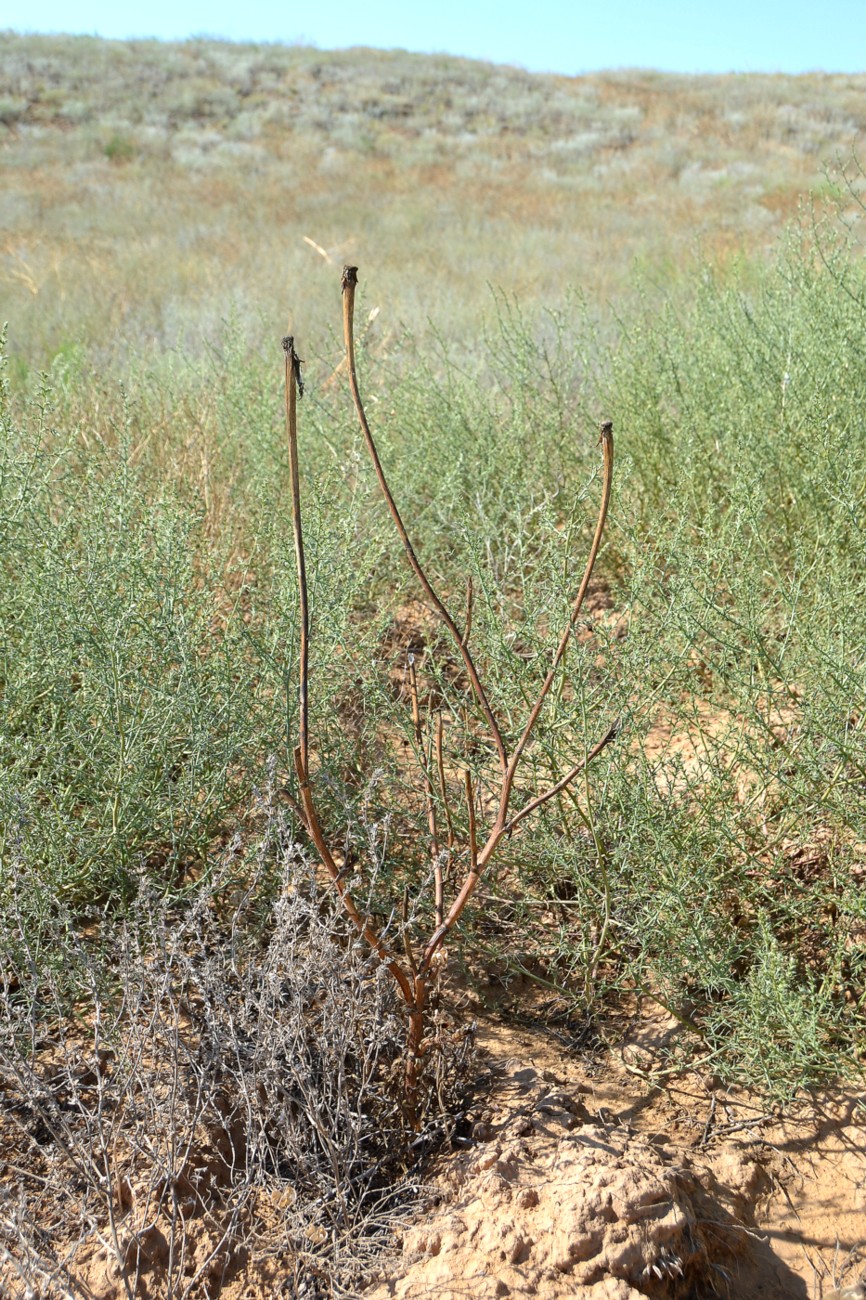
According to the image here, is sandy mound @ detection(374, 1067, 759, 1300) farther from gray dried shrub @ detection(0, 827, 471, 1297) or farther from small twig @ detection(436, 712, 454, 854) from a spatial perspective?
small twig @ detection(436, 712, 454, 854)

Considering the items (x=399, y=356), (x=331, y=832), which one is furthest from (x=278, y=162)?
(x=331, y=832)

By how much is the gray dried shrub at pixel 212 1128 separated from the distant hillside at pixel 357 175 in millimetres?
4691

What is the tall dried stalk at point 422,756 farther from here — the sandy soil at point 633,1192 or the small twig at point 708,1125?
the small twig at point 708,1125

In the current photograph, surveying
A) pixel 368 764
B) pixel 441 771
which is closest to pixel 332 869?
pixel 441 771

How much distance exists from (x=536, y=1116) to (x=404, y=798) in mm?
966

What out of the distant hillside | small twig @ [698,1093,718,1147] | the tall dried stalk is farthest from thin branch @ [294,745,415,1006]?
the distant hillside

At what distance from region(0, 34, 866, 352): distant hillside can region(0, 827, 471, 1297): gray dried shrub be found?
4691 mm

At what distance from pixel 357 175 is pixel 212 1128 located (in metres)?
18.3

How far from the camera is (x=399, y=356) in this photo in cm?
468

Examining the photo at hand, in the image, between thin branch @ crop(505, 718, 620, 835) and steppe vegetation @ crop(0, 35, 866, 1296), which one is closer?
thin branch @ crop(505, 718, 620, 835)

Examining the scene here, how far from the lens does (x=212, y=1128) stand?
1805 millimetres

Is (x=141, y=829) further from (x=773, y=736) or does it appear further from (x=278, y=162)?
(x=278, y=162)

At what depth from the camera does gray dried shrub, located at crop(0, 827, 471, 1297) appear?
159cm

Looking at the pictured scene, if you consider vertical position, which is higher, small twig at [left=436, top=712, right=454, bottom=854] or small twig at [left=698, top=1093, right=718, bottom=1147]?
small twig at [left=436, top=712, right=454, bottom=854]
